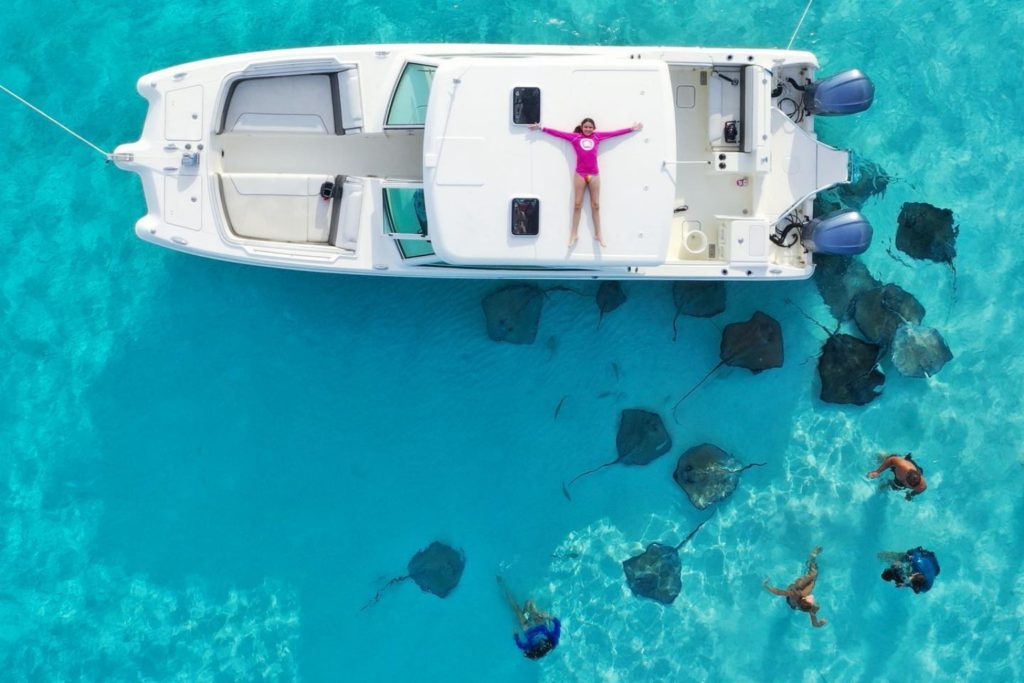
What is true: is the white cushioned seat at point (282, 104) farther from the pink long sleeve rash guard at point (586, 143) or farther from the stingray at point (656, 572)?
the stingray at point (656, 572)

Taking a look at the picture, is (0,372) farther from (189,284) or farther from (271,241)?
(271,241)

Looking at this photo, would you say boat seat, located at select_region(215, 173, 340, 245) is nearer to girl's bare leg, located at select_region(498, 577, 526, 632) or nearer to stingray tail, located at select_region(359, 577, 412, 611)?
stingray tail, located at select_region(359, 577, 412, 611)

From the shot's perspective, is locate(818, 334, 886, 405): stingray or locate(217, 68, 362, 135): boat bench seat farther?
locate(818, 334, 886, 405): stingray

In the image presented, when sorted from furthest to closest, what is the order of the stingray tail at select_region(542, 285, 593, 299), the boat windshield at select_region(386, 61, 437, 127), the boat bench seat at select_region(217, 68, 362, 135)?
the stingray tail at select_region(542, 285, 593, 299), the boat bench seat at select_region(217, 68, 362, 135), the boat windshield at select_region(386, 61, 437, 127)

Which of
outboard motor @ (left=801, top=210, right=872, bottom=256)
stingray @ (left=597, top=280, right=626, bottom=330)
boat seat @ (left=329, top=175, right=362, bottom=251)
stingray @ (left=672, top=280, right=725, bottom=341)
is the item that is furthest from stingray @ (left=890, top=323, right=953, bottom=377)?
boat seat @ (left=329, top=175, right=362, bottom=251)

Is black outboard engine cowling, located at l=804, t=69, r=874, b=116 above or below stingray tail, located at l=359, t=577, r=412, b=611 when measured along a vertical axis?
above

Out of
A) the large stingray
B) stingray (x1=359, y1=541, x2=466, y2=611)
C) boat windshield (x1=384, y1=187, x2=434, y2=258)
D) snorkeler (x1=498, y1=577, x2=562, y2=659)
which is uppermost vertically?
boat windshield (x1=384, y1=187, x2=434, y2=258)

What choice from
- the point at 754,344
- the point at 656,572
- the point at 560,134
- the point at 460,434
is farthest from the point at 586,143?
the point at 656,572

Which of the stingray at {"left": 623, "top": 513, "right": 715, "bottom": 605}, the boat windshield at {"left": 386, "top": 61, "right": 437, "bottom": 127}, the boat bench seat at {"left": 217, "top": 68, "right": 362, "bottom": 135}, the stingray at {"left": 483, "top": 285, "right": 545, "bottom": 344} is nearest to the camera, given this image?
the boat windshield at {"left": 386, "top": 61, "right": 437, "bottom": 127}
